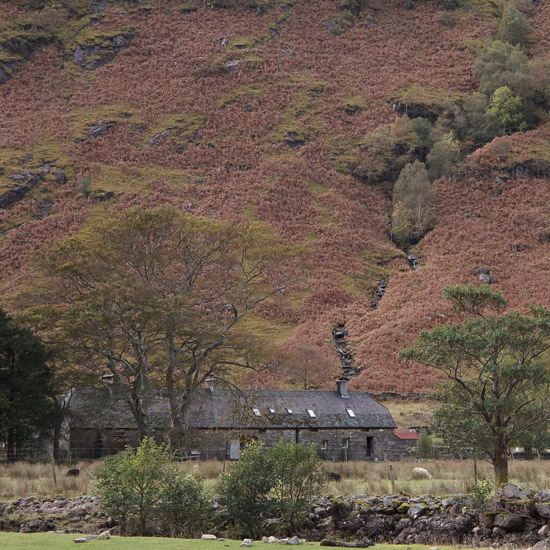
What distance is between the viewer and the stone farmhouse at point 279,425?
4469 centimetres

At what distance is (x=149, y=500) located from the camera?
1948 cm

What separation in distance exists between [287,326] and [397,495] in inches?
2514

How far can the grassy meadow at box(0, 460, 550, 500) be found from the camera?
83.7ft

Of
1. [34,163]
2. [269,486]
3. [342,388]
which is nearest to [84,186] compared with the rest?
[34,163]

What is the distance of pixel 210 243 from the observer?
137 feet

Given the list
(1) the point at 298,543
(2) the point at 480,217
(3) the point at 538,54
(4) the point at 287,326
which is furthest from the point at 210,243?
(3) the point at 538,54

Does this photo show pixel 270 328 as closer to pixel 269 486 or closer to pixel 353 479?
pixel 353 479

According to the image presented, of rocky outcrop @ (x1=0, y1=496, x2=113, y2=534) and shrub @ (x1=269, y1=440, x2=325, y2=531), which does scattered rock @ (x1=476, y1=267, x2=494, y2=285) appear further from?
Answer: rocky outcrop @ (x1=0, y1=496, x2=113, y2=534)

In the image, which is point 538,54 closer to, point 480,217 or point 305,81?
point 305,81

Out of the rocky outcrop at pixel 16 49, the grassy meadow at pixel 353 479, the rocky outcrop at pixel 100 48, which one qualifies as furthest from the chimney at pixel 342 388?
the rocky outcrop at pixel 100 48

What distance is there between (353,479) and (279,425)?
18.0 m

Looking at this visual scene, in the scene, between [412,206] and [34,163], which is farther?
[34,163]

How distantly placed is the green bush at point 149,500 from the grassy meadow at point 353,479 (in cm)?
283

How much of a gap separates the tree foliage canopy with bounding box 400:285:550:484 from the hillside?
42161 mm
